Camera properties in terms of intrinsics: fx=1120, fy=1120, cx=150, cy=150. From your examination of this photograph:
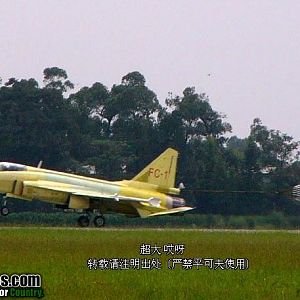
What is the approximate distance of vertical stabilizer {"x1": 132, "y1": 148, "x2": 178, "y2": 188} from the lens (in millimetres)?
40250

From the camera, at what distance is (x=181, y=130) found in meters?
67.1

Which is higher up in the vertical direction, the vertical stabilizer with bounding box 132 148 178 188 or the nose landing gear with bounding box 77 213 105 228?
the vertical stabilizer with bounding box 132 148 178 188

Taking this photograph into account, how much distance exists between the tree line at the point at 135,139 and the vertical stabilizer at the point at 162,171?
25.0 ft

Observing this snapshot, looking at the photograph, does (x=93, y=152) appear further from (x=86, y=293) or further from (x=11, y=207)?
(x=86, y=293)

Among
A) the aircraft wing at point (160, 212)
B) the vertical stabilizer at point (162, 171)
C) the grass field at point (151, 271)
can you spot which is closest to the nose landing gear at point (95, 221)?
the aircraft wing at point (160, 212)

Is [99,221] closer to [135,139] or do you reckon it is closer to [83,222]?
[83,222]

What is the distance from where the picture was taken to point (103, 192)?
133 ft

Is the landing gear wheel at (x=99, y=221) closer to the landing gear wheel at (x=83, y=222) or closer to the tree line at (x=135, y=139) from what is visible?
the landing gear wheel at (x=83, y=222)

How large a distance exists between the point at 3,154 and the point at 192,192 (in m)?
13.0

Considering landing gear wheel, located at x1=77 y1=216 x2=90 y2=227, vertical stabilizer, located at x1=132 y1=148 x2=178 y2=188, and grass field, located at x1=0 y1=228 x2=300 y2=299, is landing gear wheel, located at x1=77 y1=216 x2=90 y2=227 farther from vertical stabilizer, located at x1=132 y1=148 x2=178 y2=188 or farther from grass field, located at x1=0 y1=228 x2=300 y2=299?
grass field, located at x1=0 y1=228 x2=300 y2=299

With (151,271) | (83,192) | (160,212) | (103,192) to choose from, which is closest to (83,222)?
(83,192)

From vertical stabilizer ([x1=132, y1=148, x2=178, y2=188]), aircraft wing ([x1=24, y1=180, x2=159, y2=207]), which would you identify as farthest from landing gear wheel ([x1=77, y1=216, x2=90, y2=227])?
vertical stabilizer ([x1=132, y1=148, x2=178, y2=188])

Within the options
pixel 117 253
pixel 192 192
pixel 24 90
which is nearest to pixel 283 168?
pixel 192 192

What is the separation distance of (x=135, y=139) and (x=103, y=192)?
27.8m
